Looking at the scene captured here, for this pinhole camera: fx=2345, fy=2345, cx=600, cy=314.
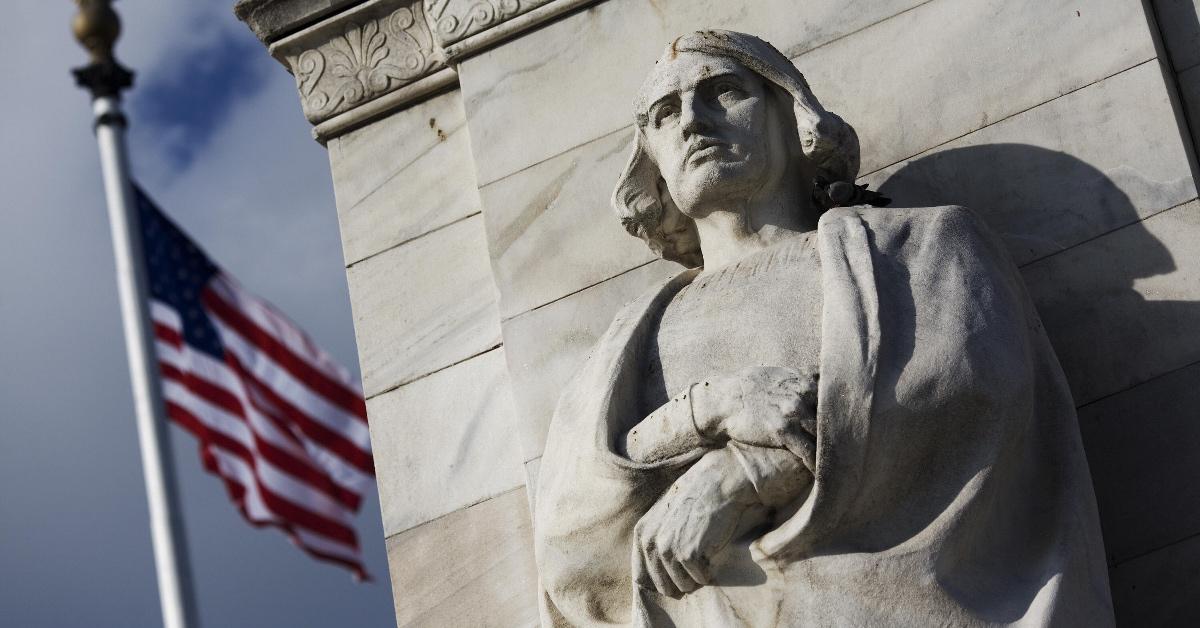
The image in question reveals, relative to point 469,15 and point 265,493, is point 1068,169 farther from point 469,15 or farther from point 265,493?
point 265,493

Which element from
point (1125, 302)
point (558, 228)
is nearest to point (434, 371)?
point (558, 228)

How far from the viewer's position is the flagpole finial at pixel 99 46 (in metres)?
10.5

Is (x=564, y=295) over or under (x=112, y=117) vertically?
under

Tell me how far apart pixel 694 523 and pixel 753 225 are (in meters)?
1.49

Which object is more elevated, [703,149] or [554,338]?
[703,149]

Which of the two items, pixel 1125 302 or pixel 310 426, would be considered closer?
pixel 1125 302

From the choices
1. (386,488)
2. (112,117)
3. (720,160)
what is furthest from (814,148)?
(112,117)

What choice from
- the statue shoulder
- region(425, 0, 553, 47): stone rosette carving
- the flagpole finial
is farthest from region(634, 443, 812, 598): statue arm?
the flagpole finial

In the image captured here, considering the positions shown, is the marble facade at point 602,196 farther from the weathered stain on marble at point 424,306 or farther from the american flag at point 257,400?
the american flag at point 257,400

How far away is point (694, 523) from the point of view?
7207mm

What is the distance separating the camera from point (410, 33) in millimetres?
10484

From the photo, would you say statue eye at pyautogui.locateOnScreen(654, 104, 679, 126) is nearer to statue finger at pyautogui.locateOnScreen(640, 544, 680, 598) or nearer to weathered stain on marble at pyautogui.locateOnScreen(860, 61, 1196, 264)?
weathered stain on marble at pyautogui.locateOnScreen(860, 61, 1196, 264)

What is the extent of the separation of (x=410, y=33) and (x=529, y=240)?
1.39 meters

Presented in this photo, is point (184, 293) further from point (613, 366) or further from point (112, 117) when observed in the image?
point (613, 366)
